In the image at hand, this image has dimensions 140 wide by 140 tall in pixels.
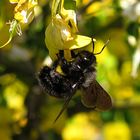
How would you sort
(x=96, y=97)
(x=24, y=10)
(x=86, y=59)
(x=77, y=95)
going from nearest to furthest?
(x=24, y=10), (x=96, y=97), (x=86, y=59), (x=77, y=95)

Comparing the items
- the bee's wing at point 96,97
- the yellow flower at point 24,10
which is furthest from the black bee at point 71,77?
the yellow flower at point 24,10

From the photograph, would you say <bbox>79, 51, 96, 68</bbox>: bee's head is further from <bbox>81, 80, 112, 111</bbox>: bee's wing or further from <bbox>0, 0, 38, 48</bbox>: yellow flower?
<bbox>0, 0, 38, 48</bbox>: yellow flower

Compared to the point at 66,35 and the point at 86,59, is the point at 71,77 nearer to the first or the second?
the point at 86,59

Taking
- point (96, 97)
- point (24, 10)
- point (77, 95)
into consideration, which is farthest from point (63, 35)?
point (77, 95)

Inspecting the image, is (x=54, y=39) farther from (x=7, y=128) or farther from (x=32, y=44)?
(x=7, y=128)

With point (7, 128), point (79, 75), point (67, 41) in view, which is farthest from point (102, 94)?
point (7, 128)

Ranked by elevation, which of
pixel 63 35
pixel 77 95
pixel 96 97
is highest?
pixel 63 35

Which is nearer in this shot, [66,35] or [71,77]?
[66,35]
